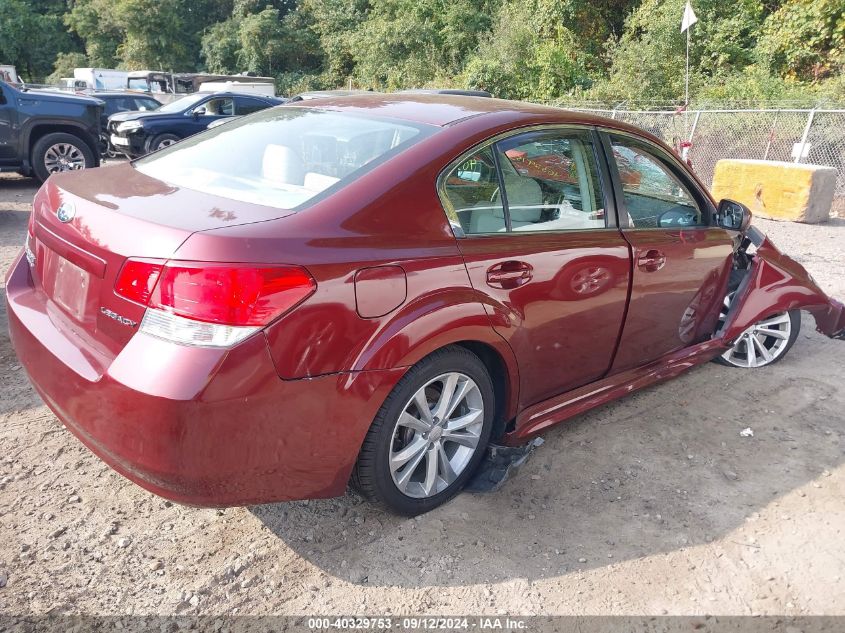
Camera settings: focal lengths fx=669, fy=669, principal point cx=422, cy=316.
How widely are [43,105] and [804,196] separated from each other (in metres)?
11.2

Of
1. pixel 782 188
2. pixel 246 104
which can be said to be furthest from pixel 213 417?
pixel 246 104

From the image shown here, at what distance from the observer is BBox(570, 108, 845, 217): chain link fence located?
11.8 meters

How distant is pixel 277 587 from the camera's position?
95.7 inches

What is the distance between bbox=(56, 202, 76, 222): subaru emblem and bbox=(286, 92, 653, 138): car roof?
1.22m

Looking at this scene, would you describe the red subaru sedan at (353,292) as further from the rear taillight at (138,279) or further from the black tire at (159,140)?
the black tire at (159,140)

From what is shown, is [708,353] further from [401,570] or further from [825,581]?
[401,570]

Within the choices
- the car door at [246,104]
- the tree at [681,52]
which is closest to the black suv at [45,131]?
the car door at [246,104]

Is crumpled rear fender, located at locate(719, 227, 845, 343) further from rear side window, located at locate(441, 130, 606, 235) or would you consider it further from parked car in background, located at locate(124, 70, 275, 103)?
parked car in background, located at locate(124, 70, 275, 103)

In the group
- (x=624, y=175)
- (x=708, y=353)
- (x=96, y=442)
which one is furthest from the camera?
(x=708, y=353)

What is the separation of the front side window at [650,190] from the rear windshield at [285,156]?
1.18 metres

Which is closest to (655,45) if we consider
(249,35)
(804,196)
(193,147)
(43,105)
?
(804,196)

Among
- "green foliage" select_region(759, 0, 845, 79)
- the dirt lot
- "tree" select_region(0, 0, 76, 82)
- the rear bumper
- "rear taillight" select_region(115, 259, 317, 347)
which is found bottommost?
the dirt lot

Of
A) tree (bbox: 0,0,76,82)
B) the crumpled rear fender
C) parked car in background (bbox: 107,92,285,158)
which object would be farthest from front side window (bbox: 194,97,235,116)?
tree (bbox: 0,0,76,82)

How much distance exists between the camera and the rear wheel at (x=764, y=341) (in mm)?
4504
